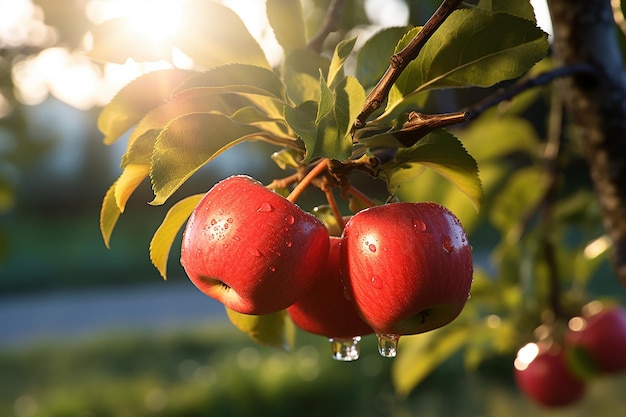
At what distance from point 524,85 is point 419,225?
0.67ft

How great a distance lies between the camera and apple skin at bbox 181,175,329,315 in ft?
1.39

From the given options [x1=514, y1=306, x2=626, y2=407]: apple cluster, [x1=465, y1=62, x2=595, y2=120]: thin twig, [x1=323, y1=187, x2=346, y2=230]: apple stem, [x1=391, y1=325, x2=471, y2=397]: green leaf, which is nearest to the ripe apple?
[x1=514, y1=306, x2=626, y2=407]: apple cluster

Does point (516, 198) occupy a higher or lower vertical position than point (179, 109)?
lower

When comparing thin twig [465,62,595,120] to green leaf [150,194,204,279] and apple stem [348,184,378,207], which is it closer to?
apple stem [348,184,378,207]

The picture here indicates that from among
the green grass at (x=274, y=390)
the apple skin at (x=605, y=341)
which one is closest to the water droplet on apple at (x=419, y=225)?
the apple skin at (x=605, y=341)

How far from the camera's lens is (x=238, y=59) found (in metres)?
0.56

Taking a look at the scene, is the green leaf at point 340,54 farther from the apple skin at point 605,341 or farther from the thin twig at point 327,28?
the apple skin at point 605,341

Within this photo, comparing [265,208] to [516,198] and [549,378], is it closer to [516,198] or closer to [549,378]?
[549,378]

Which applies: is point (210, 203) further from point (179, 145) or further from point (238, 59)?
point (238, 59)

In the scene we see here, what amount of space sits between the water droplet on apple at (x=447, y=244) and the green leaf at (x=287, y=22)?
0.23 metres

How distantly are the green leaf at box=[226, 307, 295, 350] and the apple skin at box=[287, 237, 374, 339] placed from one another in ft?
0.22

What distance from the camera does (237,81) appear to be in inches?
17.9

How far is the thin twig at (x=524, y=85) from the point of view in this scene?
515 millimetres

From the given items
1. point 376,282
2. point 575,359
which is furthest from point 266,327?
point 575,359
